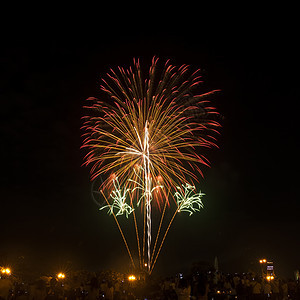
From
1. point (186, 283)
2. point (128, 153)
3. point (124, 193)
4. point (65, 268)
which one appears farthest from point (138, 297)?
point (65, 268)

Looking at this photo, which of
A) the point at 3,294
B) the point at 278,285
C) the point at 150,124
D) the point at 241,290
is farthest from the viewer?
the point at 150,124

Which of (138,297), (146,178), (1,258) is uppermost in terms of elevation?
(146,178)

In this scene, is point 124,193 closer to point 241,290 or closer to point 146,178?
point 146,178

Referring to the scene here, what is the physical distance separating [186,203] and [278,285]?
6056 mm

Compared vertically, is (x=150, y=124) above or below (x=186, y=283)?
above

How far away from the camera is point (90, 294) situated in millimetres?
13188

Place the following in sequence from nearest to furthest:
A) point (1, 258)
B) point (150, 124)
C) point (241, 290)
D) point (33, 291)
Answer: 1. point (33, 291)
2. point (241, 290)
3. point (150, 124)
4. point (1, 258)

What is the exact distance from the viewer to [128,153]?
66.3 feet

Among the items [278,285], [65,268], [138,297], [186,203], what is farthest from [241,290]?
[65,268]

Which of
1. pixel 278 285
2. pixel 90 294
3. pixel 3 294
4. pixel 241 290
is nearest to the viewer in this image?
pixel 3 294

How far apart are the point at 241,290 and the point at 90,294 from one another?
21.3 ft

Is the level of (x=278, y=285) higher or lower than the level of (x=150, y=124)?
lower

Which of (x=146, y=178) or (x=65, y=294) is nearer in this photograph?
(x=65, y=294)

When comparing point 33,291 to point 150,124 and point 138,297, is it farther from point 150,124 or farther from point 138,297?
point 150,124
